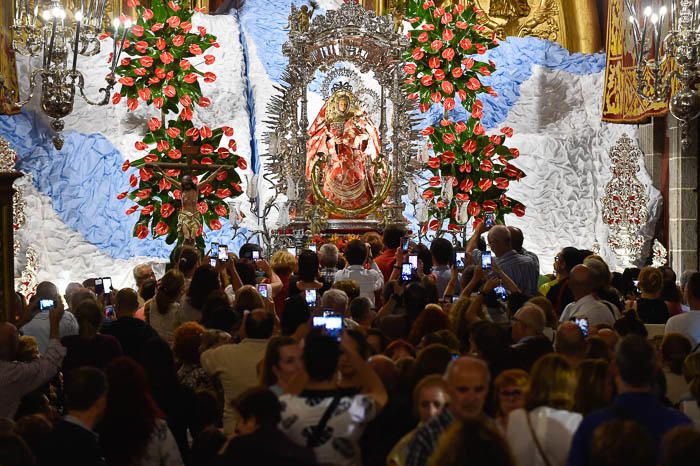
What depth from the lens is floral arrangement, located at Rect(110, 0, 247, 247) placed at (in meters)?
15.4

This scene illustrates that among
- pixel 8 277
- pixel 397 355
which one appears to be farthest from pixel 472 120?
pixel 397 355

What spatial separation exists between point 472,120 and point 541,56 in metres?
3.84

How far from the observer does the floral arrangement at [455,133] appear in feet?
52.1

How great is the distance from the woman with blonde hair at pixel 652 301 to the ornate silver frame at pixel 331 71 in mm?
7086

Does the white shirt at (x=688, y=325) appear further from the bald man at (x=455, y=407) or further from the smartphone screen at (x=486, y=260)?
the bald man at (x=455, y=407)

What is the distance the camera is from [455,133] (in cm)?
1623

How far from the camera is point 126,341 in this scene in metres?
7.89

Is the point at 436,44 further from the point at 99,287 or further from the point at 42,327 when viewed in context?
the point at 42,327

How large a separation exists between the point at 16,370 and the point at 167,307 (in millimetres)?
2327

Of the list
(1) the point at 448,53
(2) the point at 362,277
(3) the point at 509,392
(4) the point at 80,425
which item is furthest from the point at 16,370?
(1) the point at 448,53

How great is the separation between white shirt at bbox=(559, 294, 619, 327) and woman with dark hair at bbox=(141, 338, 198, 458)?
8.44 feet

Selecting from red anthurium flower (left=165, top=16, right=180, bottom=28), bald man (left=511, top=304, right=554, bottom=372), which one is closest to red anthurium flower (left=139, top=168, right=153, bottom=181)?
red anthurium flower (left=165, top=16, right=180, bottom=28)

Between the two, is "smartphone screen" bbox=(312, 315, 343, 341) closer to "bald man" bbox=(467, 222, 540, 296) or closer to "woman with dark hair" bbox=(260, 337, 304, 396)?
"woman with dark hair" bbox=(260, 337, 304, 396)

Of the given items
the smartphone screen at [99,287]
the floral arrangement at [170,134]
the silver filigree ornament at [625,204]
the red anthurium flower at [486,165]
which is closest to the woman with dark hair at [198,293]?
the smartphone screen at [99,287]
